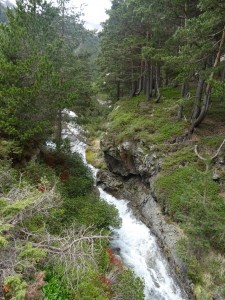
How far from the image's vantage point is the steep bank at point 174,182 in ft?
32.9

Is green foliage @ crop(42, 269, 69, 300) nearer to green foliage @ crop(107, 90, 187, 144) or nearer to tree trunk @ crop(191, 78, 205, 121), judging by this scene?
green foliage @ crop(107, 90, 187, 144)

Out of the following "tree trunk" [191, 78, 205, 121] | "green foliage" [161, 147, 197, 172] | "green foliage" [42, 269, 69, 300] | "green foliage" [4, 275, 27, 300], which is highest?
"tree trunk" [191, 78, 205, 121]

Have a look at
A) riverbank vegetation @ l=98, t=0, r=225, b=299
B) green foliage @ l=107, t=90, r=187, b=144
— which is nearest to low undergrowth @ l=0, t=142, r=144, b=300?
riverbank vegetation @ l=98, t=0, r=225, b=299

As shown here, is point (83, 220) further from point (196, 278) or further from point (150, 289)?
point (196, 278)

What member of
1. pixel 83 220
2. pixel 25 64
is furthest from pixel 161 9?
pixel 83 220

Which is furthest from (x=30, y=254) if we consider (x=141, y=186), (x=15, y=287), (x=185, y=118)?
(x=185, y=118)

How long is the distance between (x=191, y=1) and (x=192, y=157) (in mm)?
9180

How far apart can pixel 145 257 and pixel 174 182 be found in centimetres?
395

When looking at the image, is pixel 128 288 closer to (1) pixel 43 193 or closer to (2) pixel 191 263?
Answer: (2) pixel 191 263

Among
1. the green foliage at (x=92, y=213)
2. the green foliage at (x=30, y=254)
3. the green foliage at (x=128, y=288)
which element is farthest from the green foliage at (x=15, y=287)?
the green foliage at (x=92, y=213)

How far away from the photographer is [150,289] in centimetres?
1090

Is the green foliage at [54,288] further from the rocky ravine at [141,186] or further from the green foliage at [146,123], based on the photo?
the green foliage at [146,123]

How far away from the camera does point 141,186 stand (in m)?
17.3

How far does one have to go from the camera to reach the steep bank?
1003 centimetres
